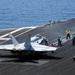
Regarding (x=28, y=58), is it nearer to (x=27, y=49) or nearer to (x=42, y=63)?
(x=27, y=49)

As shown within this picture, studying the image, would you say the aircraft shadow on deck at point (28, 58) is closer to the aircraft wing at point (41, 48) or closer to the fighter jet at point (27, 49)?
the fighter jet at point (27, 49)

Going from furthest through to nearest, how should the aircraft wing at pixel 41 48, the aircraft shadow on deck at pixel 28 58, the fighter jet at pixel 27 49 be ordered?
the aircraft wing at pixel 41 48, the aircraft shadow on deck at pixel 28 58, the fighter jet at pixel 27 49

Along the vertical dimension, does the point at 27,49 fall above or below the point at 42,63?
above

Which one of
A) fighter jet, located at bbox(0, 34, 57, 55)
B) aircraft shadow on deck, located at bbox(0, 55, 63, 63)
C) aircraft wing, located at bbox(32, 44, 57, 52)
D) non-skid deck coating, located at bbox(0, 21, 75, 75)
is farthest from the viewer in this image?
aircraft wing, located at bbox(32, 44, 57, 52)

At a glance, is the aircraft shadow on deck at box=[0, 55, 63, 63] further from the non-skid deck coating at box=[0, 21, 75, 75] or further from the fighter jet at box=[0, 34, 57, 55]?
the fighter jet at box=[0, 34, 57, 55]

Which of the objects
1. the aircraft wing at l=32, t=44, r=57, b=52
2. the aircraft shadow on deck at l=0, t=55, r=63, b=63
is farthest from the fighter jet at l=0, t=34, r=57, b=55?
the aircraft shadow on deck at l=0, t=55, r=63, b=63

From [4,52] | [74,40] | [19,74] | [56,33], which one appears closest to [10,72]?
[19,74]

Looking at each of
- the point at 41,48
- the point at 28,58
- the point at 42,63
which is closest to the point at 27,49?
the point at 28,58

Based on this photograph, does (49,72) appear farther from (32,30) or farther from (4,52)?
(32,30)

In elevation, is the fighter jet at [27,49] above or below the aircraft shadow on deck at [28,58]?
above

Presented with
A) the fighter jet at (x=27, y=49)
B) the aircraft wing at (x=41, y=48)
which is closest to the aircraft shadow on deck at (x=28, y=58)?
the fighter jet at (x=27, y=49)

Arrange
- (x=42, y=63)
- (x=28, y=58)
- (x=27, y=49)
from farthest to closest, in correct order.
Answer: (x=28, y=58) < (x=27, y=49) < (x=42, y=63)

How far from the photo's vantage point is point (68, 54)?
249 ft

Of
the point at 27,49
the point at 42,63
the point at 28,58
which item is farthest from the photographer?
the point at 28,58
